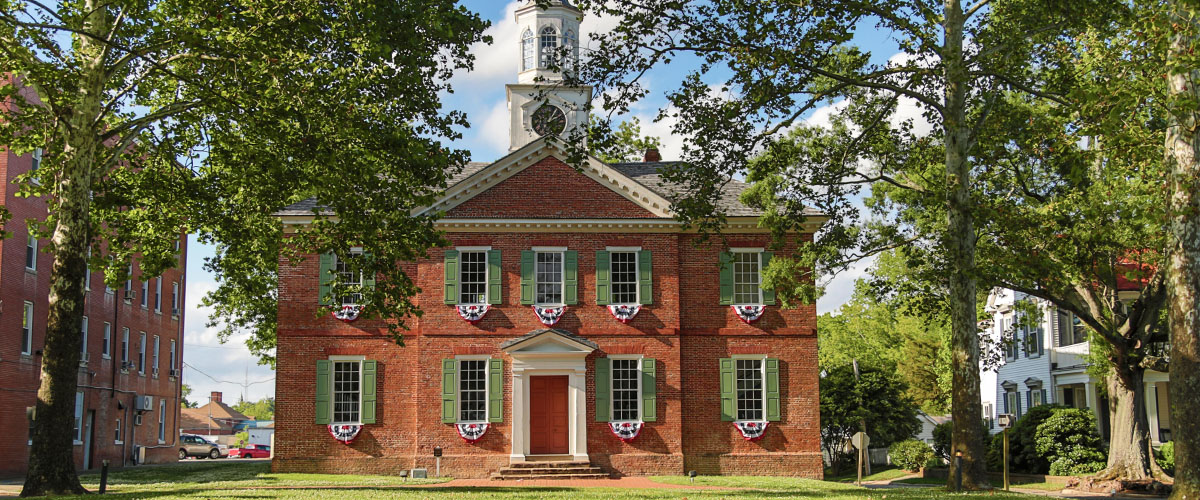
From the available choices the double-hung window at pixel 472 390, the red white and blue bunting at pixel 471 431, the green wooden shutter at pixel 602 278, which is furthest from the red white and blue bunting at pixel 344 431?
the green wooden shutter at pixel 602 278

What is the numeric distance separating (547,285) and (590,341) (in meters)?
1.95

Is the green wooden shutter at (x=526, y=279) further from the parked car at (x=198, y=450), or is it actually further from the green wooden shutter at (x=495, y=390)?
the parked car at (x=198, y=450)

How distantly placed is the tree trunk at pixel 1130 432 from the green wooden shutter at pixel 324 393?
1942 centimetres

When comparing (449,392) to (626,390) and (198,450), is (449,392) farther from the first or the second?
(198,450)

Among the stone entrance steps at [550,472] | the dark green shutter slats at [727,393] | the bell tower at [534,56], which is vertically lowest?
the stone entrance steps at [550,472]

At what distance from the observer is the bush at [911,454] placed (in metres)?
31.8

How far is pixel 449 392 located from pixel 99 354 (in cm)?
1589

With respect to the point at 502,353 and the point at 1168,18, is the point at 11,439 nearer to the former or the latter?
the point at 502,353

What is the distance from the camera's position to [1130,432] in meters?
24.5

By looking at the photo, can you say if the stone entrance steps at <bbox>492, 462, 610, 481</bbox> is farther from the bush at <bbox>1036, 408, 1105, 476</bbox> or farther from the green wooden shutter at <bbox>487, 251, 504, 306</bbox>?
the bush at <bbox>1036, 408, 1105, 476</bbox>

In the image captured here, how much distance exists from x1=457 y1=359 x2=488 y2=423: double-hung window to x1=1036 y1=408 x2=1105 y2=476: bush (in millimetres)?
14908

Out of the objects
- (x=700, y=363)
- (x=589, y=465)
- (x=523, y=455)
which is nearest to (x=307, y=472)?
(x=523, y=455)

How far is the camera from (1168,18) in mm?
13125

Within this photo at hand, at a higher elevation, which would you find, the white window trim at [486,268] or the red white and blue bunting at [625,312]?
the white window trim at [486,268]
